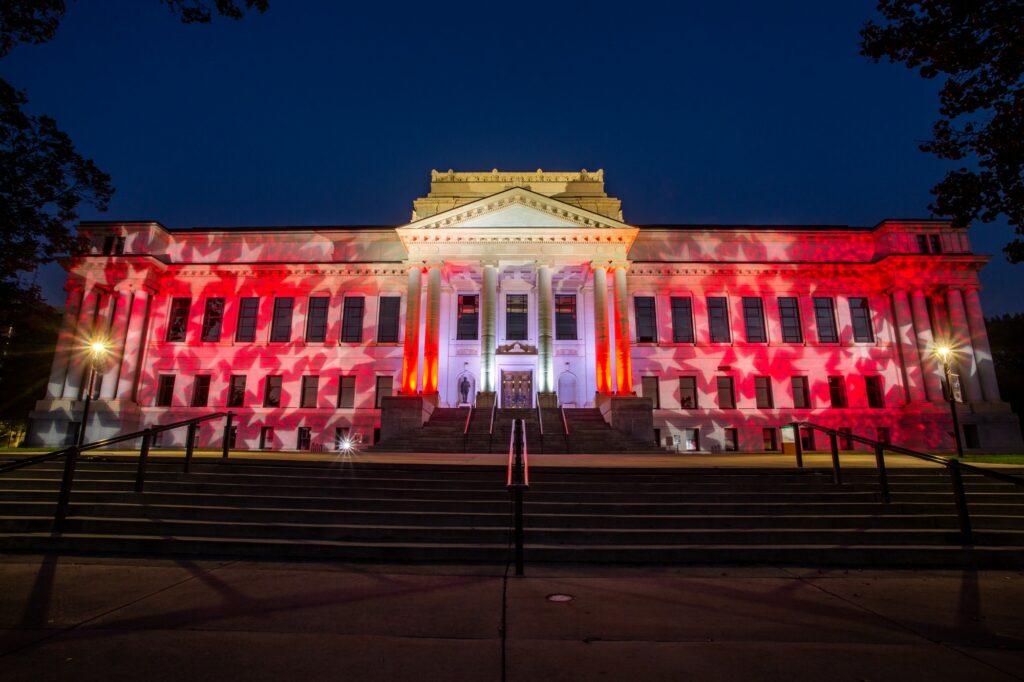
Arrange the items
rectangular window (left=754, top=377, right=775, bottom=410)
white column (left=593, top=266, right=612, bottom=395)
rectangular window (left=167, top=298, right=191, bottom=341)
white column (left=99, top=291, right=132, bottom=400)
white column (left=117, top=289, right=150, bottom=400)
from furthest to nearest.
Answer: rectangular window (left=167, top=298, right=191, bottom=341) < rectangular window (left=754, top=377, right=775, bottom=410) < white column (left=117, top=289, right=150, bottom=400) < white column (left=99, top=291, right=132, bottom=400) < white column (left=593, top=266, right=612, bottom=395)

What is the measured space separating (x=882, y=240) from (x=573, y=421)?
83.0ft

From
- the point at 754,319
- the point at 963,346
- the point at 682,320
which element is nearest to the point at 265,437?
the point at 682,320

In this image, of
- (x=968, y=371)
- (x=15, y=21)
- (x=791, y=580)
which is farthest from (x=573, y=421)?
(x=968, y=371)

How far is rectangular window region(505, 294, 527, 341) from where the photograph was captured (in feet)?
102

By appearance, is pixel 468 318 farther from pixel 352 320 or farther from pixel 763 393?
pixel 763 393

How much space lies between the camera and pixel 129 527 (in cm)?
769

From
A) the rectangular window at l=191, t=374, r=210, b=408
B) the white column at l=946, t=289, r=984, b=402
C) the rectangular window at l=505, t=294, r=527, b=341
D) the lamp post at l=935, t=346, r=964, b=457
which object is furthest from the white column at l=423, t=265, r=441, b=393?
the white column at l=946, t=289, r=984, b=402

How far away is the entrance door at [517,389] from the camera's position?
2938 centimetres

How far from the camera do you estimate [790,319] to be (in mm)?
31266

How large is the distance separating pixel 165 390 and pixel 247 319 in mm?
6469

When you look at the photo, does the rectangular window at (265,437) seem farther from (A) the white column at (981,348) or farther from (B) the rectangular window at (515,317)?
(A) the white column at (981,348)

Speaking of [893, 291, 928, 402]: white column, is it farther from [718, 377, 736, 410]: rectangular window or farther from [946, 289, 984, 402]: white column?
[718, 377, 736, 410]: rectangular window

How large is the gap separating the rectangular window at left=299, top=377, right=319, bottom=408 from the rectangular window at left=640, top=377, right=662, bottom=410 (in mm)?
19966

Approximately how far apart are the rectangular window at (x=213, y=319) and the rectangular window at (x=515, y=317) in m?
18.4
